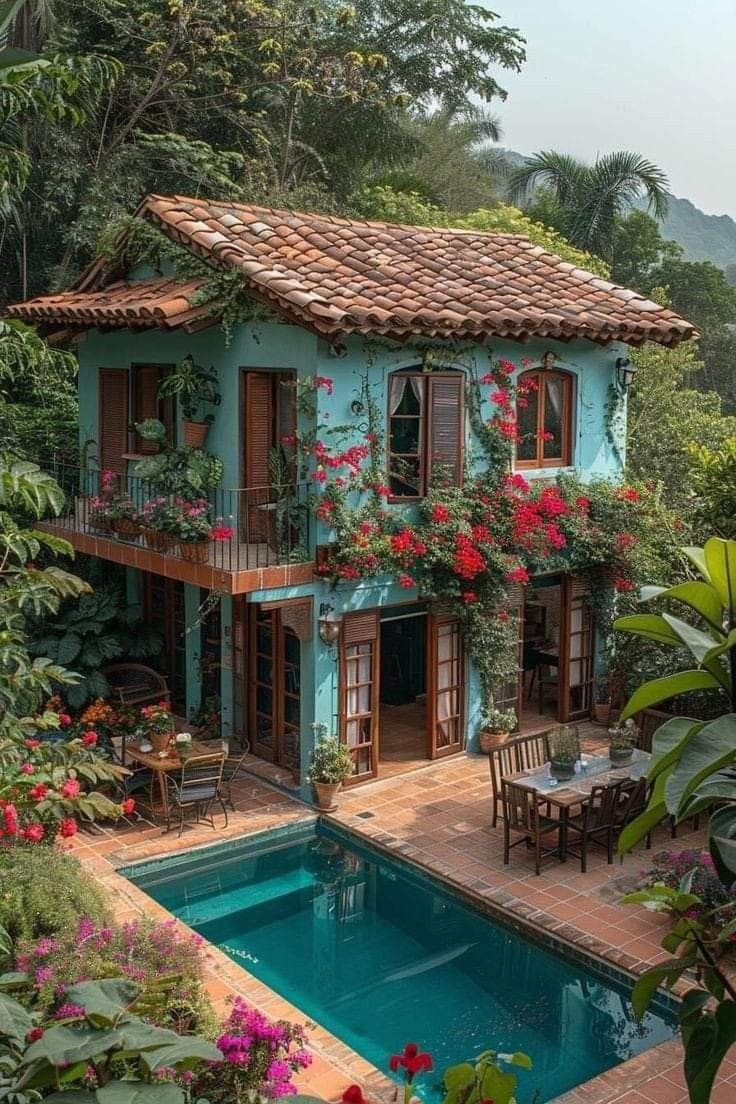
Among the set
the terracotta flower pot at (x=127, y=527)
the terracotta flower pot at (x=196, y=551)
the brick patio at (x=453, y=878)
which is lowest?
the brick patio at (x=453, y=878)

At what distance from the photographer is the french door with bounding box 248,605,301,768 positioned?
45.5 feet

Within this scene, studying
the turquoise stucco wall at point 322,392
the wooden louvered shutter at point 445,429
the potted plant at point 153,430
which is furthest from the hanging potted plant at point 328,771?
the potted plant at point 153,430

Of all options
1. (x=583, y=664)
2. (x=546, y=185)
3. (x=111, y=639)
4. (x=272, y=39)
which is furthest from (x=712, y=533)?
(x=546, y=185)

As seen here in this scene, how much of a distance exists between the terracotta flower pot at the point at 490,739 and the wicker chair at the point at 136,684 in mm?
4368

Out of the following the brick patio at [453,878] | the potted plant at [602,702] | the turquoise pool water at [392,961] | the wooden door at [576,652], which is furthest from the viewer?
the potted plant at [602,702]

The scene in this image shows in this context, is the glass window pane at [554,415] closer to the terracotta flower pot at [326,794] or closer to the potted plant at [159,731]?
the terracotta flower pot at [326,794]

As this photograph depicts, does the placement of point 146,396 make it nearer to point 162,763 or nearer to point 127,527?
point 127,527

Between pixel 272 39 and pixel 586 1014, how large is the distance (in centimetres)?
2298

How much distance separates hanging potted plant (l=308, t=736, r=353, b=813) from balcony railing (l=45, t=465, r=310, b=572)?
2.28m

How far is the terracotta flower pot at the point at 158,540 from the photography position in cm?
1346

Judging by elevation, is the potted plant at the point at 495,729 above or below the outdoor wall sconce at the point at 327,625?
below

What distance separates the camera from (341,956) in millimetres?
10180

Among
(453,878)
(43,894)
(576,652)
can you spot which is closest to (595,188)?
(576,652)

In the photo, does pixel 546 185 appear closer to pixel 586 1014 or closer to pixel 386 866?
pixel 386 866
